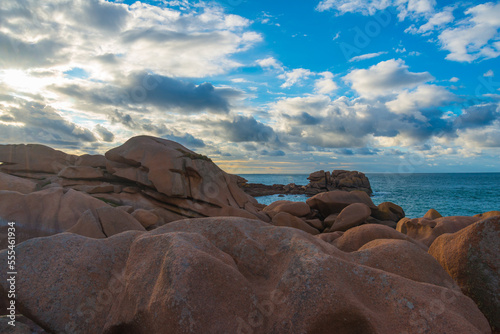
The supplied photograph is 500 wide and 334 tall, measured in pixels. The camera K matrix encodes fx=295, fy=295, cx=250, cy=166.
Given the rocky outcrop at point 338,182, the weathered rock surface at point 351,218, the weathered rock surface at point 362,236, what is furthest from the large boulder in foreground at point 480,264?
the rocky outcrop at point 338,182

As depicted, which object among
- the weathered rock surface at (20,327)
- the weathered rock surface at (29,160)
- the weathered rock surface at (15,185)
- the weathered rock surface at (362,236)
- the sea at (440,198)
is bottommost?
the sea at (440,198)

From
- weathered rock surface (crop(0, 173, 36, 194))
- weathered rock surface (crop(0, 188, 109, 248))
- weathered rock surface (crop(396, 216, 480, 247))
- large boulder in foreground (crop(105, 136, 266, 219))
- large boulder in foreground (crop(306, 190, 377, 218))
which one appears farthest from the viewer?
large boulder in foreground (crop(306, 190, 377, 218))

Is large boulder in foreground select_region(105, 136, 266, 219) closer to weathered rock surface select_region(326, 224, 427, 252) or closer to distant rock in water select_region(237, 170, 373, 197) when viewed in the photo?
weathered rock surface select_region(326, 224, 427, 252)

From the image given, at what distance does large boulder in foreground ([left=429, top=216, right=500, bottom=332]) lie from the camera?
14.8 ft

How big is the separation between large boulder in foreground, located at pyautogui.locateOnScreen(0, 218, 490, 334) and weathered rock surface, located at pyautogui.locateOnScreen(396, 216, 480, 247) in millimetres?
8298

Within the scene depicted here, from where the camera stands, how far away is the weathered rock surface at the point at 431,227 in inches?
461

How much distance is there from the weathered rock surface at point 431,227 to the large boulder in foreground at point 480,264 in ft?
23.1

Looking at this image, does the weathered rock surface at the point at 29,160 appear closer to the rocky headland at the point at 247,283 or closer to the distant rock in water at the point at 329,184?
the rocky headland at the point at 247,283

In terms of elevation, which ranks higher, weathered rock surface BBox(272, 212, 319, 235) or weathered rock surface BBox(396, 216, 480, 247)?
weathered rock surface BBox(396, 216, 480, 247)

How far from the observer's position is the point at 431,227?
488 inches

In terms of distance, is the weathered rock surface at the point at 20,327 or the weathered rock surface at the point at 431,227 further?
the weathered rock surface at the point at 431,227

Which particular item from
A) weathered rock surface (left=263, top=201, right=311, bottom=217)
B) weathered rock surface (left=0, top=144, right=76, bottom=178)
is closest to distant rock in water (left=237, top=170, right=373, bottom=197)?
weathered rock surface (left=263, top=201, right=311, bottom=217)

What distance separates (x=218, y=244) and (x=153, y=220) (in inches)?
316

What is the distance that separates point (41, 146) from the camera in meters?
20.1
